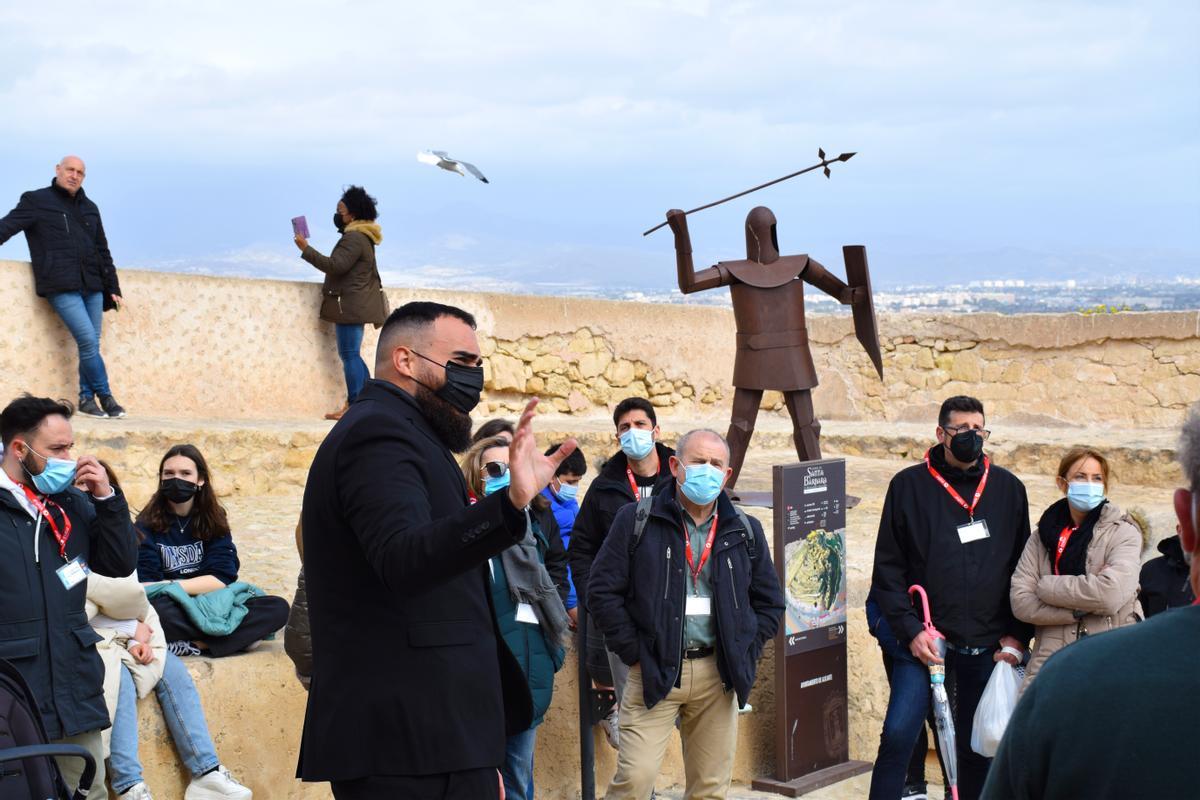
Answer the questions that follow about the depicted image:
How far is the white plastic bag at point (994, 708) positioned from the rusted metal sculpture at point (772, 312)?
3.25 m

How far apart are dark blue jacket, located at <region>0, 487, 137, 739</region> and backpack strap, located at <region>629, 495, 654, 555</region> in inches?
69.0

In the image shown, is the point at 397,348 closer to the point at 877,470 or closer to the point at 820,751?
the point at 820,751

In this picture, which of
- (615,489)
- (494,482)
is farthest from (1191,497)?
(615,489)

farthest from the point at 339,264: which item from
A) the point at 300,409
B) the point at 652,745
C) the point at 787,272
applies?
the point at 652,745

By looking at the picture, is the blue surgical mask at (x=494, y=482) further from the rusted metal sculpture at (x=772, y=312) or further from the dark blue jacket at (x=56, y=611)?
the rusted metal sculpture at (x=772, y=312)

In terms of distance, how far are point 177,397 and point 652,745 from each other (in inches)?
255

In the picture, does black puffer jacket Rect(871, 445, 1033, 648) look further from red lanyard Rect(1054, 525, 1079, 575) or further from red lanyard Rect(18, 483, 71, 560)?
red lanyard Rect(18, 483, 71, 560)

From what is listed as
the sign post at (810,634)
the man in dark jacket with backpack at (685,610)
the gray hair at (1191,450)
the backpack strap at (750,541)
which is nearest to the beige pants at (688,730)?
the man in dark jacket with backpack at (685,610)

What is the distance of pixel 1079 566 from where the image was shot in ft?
16.3

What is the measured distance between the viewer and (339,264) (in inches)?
404

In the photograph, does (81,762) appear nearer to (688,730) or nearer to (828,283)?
(688,730)

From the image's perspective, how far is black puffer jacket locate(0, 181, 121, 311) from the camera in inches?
346

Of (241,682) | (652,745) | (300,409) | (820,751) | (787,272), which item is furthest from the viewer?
(300,409)

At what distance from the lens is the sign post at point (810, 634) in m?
5.91
